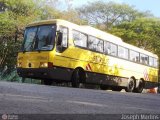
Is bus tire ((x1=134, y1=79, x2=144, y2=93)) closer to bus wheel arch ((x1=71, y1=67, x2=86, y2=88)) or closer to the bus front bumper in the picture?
bus wheel arch ((x1=71, y1=67, x2=86, y2=88))

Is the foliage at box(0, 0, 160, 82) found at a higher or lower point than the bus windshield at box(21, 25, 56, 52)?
higher

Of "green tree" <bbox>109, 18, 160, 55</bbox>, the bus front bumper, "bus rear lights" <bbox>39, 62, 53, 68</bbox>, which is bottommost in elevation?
the bus front bumper

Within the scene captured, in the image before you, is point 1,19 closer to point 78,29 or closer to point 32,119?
point 78,29

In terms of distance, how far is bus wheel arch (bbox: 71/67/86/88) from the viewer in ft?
58.1

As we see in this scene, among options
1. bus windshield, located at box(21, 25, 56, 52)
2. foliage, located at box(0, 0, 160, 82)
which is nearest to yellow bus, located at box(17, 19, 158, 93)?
bus windshield, located at box(21, 25, 56, 52)

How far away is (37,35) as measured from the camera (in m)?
17.7

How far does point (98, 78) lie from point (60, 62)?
344 centimetres

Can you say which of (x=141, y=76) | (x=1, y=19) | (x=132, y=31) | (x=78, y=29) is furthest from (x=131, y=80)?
(x=132, y=31)

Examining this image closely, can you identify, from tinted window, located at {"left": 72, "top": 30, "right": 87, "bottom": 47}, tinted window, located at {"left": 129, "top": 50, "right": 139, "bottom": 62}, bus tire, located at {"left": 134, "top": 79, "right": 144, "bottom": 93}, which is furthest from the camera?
bus tire, located at {"left": 134, "top": 79, "right": 144, "bottom": 93}

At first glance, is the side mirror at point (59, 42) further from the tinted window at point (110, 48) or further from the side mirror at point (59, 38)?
the tinted window at point (110, 48)

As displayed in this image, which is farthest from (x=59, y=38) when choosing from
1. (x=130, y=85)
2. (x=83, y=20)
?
(x=83, y=20)

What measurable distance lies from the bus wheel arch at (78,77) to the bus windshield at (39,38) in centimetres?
183

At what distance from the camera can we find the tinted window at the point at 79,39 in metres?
18.0

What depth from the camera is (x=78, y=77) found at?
18.2 meters
